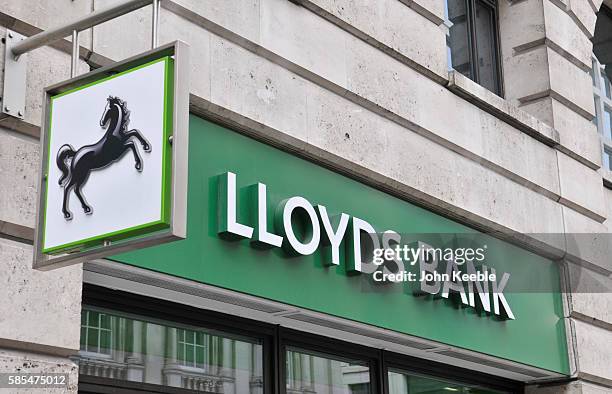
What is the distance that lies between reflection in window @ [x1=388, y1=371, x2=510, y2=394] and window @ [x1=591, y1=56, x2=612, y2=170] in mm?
5129

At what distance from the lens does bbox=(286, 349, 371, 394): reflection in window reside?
8.37 metres

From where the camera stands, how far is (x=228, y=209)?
23.8ft

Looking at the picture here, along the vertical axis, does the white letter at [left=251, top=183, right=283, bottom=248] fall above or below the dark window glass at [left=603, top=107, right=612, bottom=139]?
below

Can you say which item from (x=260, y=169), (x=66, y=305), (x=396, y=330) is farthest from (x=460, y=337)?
(x=66, y=305)

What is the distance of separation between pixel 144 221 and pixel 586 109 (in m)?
8.67

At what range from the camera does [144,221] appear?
5.07 m

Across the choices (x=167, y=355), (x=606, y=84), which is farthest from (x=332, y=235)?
(x=606, y=84)

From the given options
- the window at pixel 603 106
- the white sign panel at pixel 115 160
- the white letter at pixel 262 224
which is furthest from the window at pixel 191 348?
the window at pixel 603 106

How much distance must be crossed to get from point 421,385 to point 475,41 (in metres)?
4.33

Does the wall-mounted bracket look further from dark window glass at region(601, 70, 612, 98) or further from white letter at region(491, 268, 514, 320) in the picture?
dark window glass at region(601, 70, 612, 98)

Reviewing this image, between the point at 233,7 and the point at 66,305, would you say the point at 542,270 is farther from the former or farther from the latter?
the point at 66,305

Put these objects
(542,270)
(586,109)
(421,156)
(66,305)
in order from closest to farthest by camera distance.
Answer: (66,305), (421,156), (542,270), (586,109)

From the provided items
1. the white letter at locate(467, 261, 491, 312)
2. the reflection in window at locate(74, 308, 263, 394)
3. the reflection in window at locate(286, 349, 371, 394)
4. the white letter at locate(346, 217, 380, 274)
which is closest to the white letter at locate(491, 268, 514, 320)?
the white letter at locate(467, 261, 491, 312)

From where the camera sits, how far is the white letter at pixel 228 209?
23.7 ft
